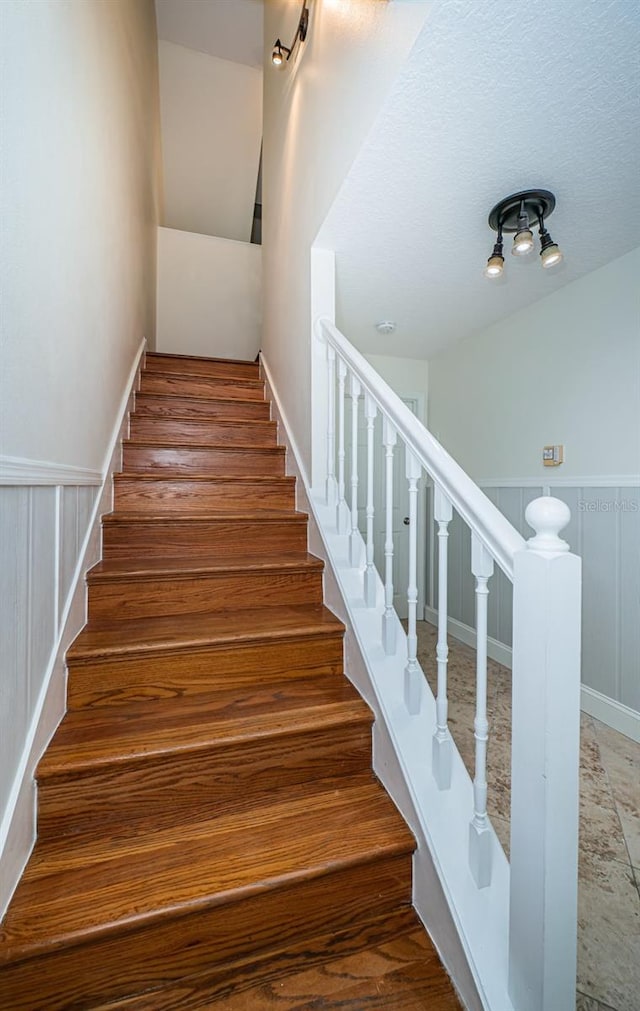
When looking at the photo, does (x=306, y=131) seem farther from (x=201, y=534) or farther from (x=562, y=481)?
(x=562, y=481)

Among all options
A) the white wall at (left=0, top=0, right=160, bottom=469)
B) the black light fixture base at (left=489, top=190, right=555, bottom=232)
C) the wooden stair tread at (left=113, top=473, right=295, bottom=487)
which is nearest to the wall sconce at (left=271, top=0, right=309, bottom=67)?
the white wall at (left=0, top=0, right=160, bottom=469)

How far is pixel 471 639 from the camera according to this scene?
301 centimetres

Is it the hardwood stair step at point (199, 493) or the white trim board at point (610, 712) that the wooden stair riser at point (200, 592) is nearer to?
the hardwood stair step at point (199, 493)

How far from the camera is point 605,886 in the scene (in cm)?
121

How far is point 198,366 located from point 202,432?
40.0 inches

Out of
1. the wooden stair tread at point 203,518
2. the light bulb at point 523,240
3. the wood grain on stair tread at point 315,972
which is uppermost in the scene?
the light bulb at point 523,240

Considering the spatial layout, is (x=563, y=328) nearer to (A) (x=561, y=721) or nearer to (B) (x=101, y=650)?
(A) (x=561, y=721)

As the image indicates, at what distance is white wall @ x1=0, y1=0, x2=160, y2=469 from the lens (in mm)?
882

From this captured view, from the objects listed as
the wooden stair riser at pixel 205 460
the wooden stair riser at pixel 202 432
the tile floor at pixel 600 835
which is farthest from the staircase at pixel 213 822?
the wooden stair riser at pixel 202 432

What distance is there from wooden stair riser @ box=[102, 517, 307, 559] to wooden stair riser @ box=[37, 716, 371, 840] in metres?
0.84

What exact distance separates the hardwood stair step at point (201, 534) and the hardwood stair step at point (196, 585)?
6cm

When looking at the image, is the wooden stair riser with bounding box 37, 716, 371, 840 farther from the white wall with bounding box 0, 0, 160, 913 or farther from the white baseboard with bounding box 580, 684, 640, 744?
the white baseboard with bounding box 580, 684, 640, 744

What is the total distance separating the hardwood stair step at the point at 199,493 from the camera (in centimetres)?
194

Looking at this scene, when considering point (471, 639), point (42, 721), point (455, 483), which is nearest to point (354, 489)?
point (455, 483)
